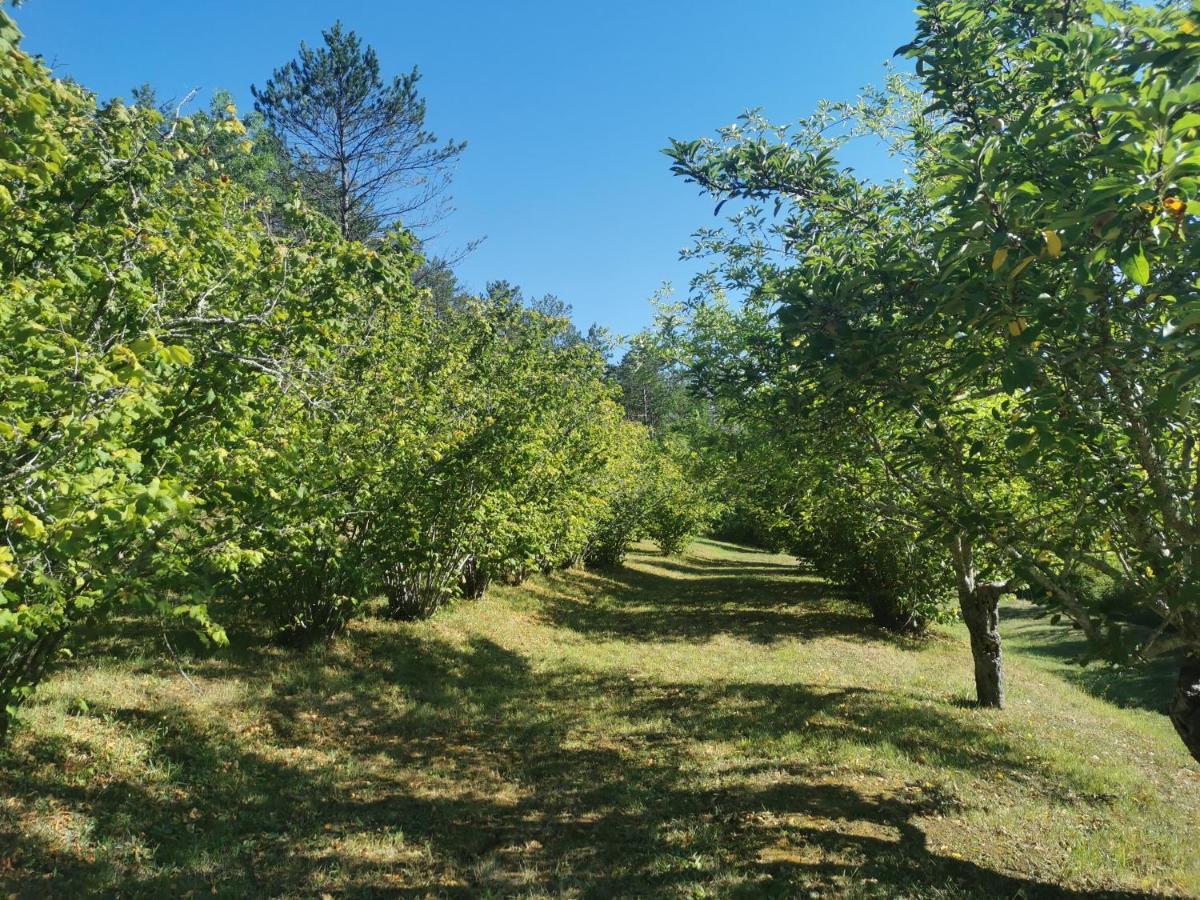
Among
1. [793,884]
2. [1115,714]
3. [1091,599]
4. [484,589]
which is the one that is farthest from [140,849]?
[1115,714]

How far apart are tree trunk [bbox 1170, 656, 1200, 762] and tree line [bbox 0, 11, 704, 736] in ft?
21.7

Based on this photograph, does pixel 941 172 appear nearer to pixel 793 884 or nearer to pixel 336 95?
pixel 793 884

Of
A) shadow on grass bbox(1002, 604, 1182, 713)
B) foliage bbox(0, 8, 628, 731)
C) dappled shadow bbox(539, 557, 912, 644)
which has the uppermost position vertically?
foliage bbox(0, 8, 628, 731)

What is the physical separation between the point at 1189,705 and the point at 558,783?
217 inches

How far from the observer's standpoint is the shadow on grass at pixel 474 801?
4.92 meters

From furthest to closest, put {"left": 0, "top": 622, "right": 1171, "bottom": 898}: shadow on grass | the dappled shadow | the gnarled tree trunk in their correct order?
the dappled shadow → the gnarled tree trunk → {"left": 0, "top": 622, "right": 1171, "bottom": 898}: shadow on grass

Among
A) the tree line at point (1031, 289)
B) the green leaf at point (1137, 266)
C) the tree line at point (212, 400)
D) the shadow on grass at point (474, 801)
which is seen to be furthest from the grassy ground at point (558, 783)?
→ the green leaf at point (1137, 266)

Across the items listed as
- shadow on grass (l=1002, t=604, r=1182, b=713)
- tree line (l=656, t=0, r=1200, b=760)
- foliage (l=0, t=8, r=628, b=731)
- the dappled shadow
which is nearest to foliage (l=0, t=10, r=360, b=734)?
foliage (l=0, t=8, r=628, b=731)

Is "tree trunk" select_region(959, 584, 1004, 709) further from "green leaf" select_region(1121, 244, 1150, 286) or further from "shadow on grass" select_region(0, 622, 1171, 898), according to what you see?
"green leaf" select_region(1121, 244, 1150, 286)

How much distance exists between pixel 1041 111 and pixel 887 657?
13.4m

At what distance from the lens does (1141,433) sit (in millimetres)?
3992

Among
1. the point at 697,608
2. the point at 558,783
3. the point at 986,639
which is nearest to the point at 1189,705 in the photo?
the point at 558,783

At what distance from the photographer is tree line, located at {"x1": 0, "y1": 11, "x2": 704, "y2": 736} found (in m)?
3.35

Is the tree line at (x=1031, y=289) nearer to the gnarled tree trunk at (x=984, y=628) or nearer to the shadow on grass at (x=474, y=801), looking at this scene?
the shadow on grass at (x=474, y=801)
